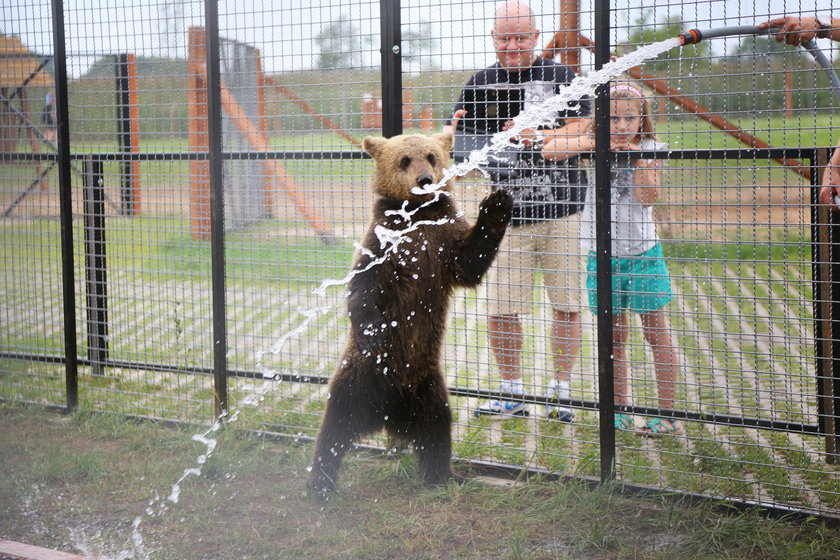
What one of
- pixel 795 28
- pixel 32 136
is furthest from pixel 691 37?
pixel 32 136

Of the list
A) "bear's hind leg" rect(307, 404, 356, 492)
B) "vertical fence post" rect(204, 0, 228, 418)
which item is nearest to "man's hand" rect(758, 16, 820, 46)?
"bear's hind leg" rect(307, 404, 356, 492)

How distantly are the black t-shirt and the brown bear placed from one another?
456 mm

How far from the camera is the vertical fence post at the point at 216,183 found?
4711 millimetres

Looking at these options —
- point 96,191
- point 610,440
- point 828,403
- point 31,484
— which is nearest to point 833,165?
point 828,403

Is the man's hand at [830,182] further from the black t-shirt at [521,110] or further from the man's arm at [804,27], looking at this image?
the black t-shirt at [521,110]

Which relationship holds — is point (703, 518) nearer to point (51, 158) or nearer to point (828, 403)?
point (828, 403)

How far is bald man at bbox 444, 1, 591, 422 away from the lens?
420cm

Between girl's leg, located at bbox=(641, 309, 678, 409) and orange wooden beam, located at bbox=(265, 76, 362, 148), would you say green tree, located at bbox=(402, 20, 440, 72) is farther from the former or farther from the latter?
girl's leg, located at bbox=(641, 309, 678, 409)

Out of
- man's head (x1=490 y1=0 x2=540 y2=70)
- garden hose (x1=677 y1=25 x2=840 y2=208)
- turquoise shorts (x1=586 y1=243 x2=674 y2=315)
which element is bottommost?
turquoise shorts (x1=586 y1=243 x2=674 y2=315)

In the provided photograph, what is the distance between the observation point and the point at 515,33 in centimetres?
414

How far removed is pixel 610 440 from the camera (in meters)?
3.93

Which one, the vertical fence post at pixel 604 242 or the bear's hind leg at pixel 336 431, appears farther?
the bear's hind leg at pixel 336 431

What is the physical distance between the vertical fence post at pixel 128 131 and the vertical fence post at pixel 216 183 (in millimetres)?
820

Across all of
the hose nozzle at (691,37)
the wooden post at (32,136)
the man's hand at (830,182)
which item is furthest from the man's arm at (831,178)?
the wooden post at (32,136)
